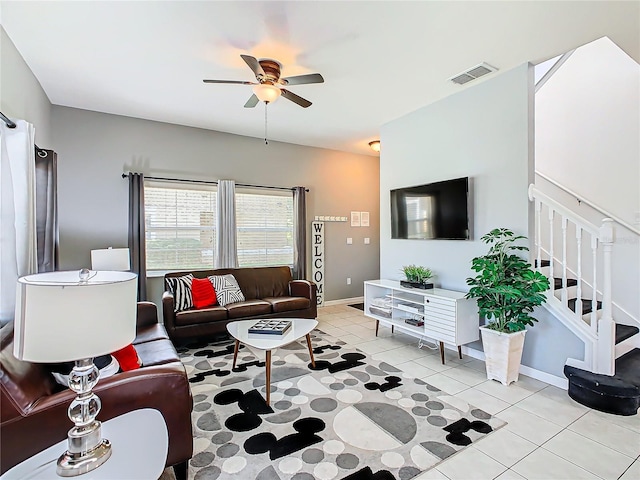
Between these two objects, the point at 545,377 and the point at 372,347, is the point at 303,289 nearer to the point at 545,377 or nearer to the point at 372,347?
the point at 372,347

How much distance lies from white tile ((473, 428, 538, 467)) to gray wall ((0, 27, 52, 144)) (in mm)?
4072

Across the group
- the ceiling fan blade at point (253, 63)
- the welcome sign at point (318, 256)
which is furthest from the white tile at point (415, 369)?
the ceiling fan blade at point (253, 63)

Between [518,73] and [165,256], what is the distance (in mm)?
4699

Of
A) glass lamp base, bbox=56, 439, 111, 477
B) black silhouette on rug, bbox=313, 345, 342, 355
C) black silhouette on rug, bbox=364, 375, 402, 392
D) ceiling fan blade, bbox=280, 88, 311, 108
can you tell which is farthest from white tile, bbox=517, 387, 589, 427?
ceiling fan blade, bbox=280, 88, 311, 108

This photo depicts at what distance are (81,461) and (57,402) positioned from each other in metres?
0.42

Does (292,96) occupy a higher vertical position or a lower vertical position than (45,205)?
higher

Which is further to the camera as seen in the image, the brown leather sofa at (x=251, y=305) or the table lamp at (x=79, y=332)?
the brown leather sofa at (x=251, y=305)

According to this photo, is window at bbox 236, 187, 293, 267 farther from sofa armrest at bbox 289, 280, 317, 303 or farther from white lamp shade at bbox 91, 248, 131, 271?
white lamp shade at bbox 91, 248, 131, 271

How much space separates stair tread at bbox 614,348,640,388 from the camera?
2592 mm

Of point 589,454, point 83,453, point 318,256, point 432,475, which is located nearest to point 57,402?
point 83,453

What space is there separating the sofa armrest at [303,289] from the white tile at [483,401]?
2388mm

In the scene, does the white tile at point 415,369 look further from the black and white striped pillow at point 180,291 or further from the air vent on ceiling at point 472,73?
the air vent on ceiling at point 472,73

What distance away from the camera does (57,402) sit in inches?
57.0

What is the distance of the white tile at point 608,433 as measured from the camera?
198 centimetres
